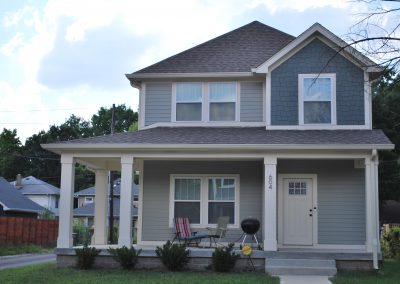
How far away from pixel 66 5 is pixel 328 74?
7.47m

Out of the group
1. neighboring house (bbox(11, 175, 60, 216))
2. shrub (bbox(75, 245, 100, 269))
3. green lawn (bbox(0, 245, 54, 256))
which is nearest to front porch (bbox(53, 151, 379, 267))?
shrub (bbox(75, 245, 100, 269))

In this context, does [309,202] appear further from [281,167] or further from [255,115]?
[255,115]

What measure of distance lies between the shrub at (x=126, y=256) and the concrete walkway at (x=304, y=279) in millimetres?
3393

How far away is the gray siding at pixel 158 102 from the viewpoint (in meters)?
16.3

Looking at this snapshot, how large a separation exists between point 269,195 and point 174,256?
104 inches

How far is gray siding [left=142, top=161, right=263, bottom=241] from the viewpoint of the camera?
50.2 ft

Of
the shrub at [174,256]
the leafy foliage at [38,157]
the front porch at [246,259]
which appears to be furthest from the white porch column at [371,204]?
the leafy foliage at [38,157]

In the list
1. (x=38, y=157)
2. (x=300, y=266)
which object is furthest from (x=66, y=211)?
(x=38, y=157)

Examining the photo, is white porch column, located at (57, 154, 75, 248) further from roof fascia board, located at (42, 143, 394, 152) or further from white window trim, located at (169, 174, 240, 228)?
white window trim, located at (169, 174, 240, 228)

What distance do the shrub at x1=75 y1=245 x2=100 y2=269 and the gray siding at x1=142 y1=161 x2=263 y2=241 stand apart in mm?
2403

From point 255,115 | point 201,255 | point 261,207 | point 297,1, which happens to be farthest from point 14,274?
point 297,1

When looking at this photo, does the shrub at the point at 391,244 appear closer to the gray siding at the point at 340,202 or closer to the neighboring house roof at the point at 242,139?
the gray siding at the point at 340,202

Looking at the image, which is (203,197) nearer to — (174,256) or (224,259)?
(174,256)

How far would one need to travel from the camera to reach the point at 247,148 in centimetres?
1338
